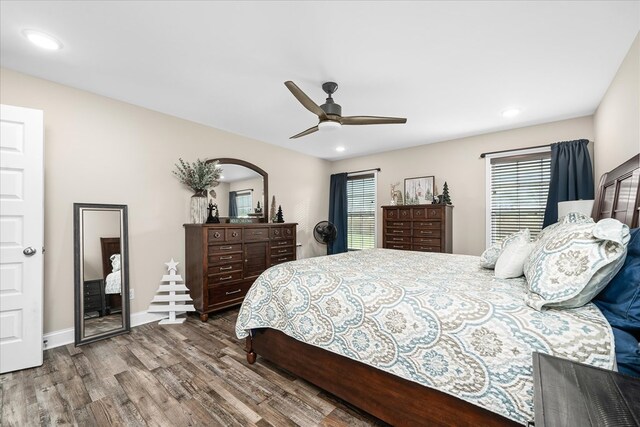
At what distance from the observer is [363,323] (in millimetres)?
1523

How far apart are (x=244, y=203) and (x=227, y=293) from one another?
1395 millimetres

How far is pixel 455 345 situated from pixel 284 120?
315 centimetres

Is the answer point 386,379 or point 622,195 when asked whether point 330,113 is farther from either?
point 622,195

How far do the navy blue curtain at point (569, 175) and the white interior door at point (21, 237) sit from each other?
17.9ft

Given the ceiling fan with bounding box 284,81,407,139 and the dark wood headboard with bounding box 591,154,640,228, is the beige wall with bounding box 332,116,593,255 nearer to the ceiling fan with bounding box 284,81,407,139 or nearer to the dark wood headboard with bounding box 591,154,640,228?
the dark wood headboard with bounding box 591,154,640,228

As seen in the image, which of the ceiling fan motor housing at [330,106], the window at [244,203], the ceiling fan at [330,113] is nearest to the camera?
the ceiling fan at [330,113]

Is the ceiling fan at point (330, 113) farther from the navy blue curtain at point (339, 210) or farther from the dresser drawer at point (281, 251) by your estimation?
the navy blue curtain at point (339, 210)

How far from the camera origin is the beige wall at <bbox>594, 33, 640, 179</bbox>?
2.00 m

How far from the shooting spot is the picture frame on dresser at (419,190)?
4.54 meters

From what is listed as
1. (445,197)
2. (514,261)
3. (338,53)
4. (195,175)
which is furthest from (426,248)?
(195,175)

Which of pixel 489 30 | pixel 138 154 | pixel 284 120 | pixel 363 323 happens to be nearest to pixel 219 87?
pixel 284 120

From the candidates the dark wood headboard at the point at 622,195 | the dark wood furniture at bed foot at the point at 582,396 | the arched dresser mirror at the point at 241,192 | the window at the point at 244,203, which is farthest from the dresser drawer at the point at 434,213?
the dark wood furniture at bed foot at the point at 582,396

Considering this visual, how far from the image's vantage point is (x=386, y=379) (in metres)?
1.46

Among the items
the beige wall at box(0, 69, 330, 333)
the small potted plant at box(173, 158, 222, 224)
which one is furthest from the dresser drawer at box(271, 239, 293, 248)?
the beige wall at box(0, 69, 330, 333)
